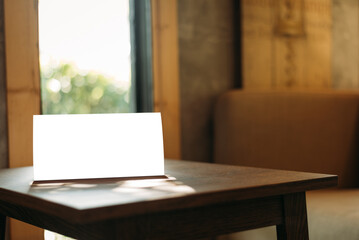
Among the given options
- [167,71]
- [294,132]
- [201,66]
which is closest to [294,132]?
[294,132]

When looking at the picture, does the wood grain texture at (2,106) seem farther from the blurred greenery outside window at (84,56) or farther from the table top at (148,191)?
the table top at (148,191)

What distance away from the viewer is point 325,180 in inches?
57.4

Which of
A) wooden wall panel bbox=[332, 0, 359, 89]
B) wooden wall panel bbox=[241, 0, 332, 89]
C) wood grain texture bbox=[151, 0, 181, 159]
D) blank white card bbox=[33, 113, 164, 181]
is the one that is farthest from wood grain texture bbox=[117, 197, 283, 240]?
wooden wall panel bbox=[332, 0, 359, 89]

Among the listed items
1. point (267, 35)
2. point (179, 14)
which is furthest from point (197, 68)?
point (267, 35)

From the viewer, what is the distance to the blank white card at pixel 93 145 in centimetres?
144

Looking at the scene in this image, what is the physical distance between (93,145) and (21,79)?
32.8 inches

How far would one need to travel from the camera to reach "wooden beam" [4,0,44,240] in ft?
6.89

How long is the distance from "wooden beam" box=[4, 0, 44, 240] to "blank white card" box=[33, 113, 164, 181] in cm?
70

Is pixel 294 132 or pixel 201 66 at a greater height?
pixel 201 66

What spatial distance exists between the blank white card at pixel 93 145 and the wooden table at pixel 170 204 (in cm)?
6

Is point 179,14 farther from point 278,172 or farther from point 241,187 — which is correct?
point 241,187

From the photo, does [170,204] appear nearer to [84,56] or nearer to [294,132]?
[84,56]

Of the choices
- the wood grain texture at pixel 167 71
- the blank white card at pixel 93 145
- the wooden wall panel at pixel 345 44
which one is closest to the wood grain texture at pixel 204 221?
the blank white card at pixel 93 145

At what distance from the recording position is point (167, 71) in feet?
8.38
